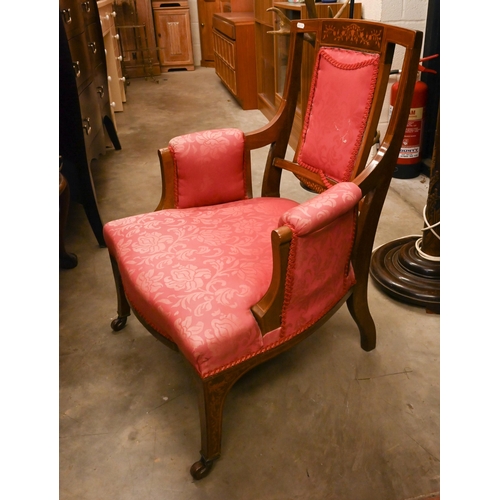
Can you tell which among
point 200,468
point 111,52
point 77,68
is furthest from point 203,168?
point 111,52

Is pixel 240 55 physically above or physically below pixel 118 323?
above

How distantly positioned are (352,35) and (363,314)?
0.80 m

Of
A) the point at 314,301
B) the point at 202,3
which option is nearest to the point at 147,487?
the point at 314,301

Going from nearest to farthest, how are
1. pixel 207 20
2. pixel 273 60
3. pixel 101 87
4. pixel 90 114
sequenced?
pixel 90 114, pixel 101 87, pixel 273 60, pixel 207 20

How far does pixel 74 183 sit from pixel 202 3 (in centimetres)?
509

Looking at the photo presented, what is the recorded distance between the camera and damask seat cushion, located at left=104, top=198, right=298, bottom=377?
3.22 ft

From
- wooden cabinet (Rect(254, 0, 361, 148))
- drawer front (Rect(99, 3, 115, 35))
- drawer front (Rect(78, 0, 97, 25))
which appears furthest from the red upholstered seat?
drawer front (Rect(99, 3, 115, 35))

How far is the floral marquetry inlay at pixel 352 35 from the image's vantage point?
1.17 m

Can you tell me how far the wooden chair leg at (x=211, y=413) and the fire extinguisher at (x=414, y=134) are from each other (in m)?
1.87

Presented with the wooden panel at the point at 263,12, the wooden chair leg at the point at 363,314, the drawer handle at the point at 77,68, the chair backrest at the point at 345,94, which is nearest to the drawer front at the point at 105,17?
the wooden panel at the point at 263,12

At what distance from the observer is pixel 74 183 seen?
204 centimetres

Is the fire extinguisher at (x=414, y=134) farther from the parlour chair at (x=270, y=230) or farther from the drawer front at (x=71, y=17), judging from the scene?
the drawer front at (x=71, y=17)

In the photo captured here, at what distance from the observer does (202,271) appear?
1099 millimetres

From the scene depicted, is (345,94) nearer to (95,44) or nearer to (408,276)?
(408,276)
